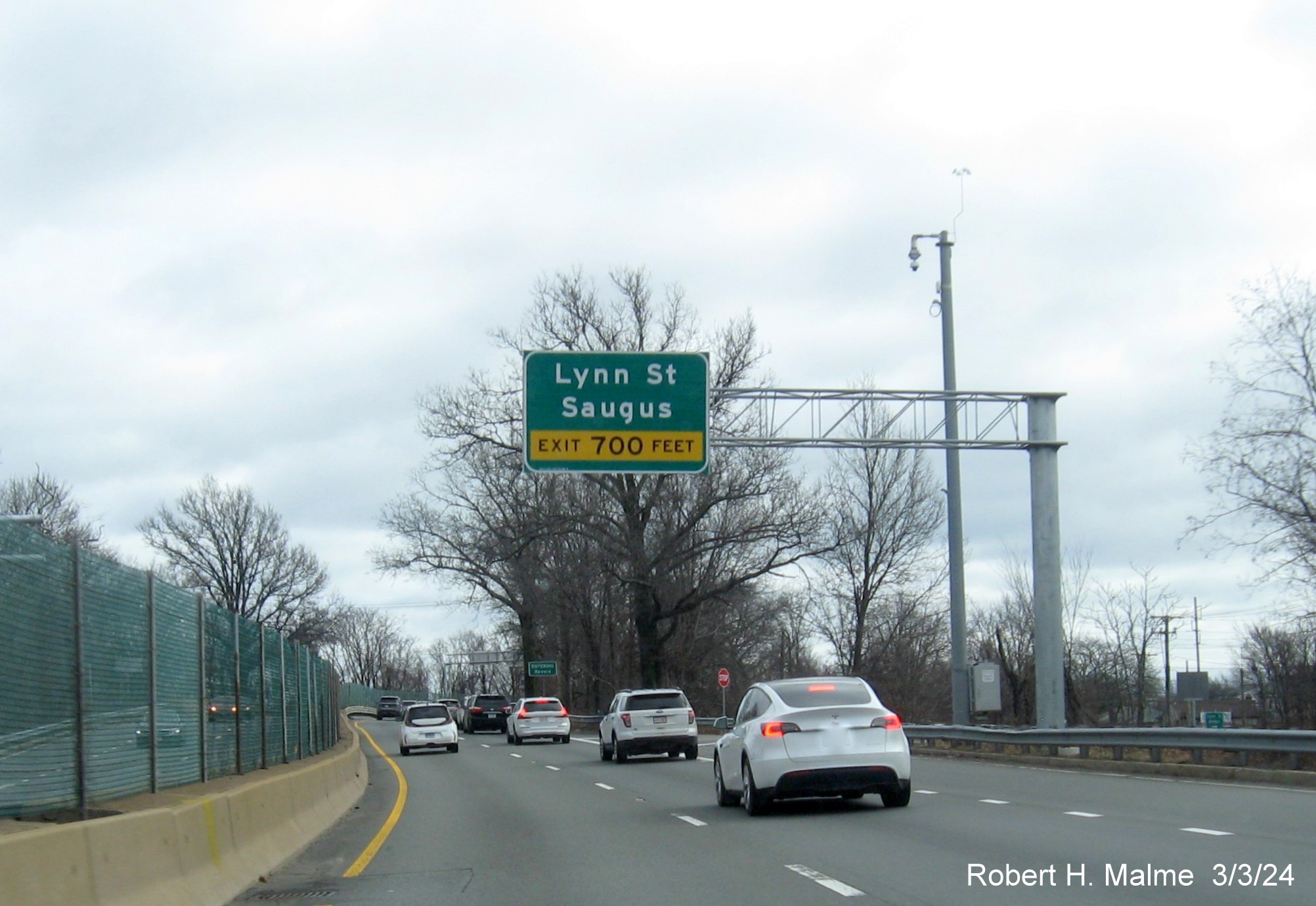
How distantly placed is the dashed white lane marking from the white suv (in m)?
19.8

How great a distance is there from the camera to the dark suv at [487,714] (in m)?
59.7

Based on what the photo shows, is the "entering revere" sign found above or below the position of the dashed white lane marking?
above

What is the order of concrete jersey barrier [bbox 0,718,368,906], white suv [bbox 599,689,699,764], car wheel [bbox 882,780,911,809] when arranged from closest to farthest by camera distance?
1. concrete jersey barrier [bbox 0,718,368,906]
2. car wheel [bbox 882,780,911,809]
3. white suv [bbox 599,689,699,764]

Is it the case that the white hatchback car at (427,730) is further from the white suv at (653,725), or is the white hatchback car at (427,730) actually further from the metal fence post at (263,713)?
the metal fence post at (263,713)

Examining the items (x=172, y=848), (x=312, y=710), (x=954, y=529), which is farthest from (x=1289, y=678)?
(x=172, y=848)

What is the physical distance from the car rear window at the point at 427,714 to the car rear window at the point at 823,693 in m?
27.1

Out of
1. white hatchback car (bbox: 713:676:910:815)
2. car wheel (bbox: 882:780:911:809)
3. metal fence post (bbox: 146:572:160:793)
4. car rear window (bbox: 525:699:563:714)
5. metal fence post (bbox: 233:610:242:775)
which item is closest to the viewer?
metal fence post (bbox: 146:572:160:793)

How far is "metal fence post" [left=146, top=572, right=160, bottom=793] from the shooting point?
12031 millimetres

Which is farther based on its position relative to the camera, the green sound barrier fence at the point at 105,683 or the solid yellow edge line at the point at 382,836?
the solid yellow edge line at the point at 382,836

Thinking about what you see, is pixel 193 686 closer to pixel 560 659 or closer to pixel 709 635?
pixel 709 635

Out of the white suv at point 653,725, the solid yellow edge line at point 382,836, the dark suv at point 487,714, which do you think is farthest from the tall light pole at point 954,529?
the dark suv at point 487,714

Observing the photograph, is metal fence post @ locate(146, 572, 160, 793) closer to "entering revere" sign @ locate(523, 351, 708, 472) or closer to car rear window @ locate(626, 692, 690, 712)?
"entering revere" sign @ locate(523, 351, 708, 472)

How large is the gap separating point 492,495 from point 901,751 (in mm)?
38055

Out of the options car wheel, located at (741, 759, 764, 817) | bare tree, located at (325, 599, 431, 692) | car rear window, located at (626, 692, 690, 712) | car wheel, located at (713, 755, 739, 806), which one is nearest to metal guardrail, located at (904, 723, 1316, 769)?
car rear window, located at (626, 692, 690, 712)
